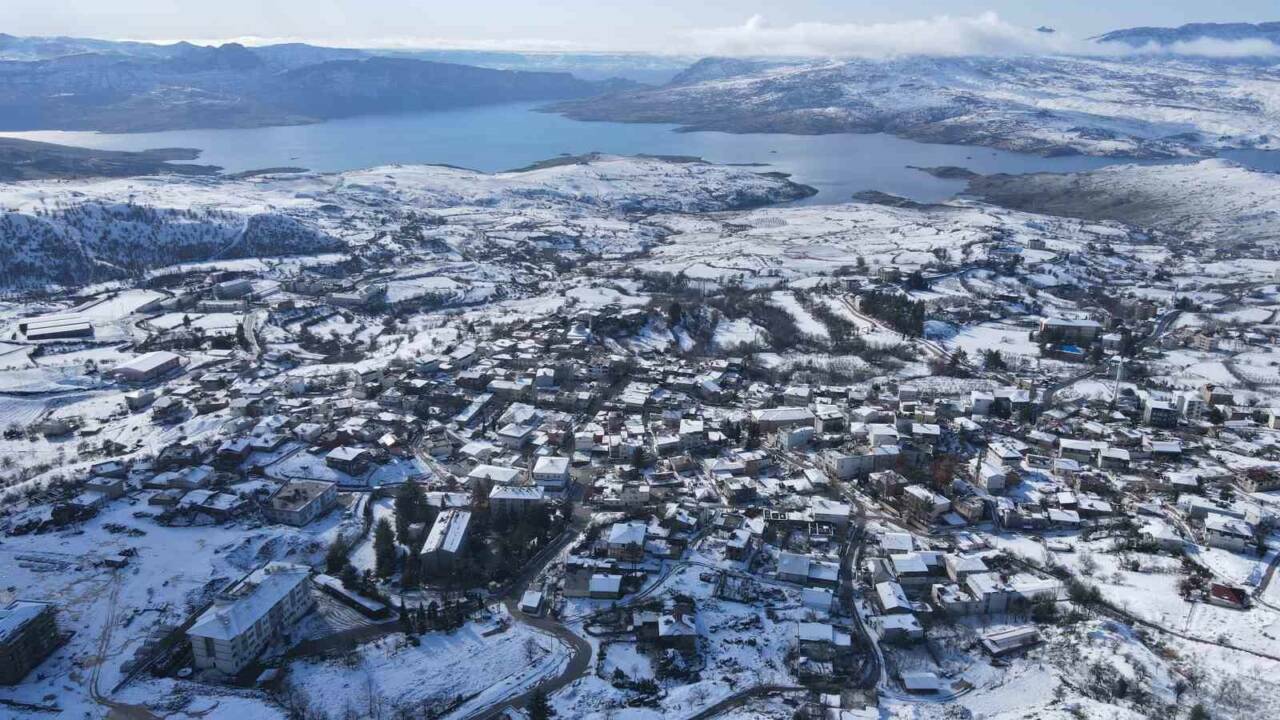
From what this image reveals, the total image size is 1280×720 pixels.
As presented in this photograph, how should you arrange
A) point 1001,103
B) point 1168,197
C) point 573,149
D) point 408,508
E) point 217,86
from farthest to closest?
point 217,86 → point 1001,103 → point 573,149 → point 1168,197 → point 408,508

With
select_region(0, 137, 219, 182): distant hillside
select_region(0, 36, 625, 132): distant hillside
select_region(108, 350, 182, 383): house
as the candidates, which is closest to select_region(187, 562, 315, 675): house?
select_region(108, 350, 182, 383): house

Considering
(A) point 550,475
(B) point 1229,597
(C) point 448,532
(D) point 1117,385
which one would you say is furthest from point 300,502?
Result: (D) point 1117,385

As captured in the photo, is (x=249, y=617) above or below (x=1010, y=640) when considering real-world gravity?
above

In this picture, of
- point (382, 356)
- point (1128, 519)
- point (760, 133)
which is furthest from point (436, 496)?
point (760, 133)

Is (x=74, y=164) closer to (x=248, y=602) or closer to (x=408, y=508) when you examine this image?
(x=408, y=508)

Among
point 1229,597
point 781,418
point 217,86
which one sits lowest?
point 1229,597

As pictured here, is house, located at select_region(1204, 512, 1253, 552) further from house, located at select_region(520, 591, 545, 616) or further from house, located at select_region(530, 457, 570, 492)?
house, located at select_region(530, 457, 570, 492)

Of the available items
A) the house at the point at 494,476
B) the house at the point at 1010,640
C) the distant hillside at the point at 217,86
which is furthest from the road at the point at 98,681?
the distant hillside at the point at 217,86

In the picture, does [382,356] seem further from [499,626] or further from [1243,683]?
[1243,683]
